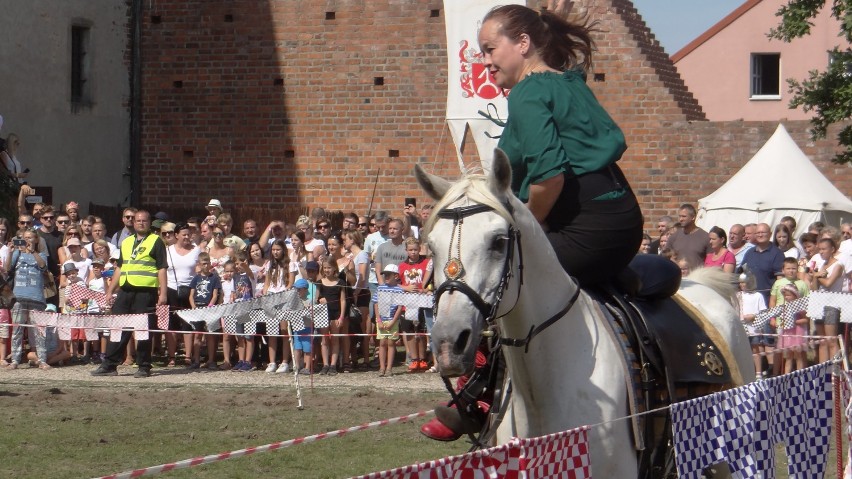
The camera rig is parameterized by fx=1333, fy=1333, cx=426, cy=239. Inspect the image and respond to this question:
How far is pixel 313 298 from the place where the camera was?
1566 cm

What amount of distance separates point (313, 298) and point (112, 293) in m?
3.09

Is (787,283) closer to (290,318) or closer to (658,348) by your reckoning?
(290,318)

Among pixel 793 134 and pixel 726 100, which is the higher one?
pixel 726 100

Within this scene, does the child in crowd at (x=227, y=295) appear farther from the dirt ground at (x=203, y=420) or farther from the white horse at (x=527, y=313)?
the white horse at (x=527, y=313)

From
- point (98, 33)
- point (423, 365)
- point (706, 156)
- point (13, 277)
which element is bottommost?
point (423, 365)

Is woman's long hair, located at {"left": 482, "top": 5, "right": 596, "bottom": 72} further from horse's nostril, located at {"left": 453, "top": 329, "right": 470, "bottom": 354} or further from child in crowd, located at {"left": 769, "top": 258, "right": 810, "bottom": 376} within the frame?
child in crowd, located at {"left": 769, "top": 258, "right": 810, "bottom": 376}

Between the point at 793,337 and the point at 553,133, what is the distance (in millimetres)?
9354

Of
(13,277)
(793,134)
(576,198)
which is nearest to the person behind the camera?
(576,198)

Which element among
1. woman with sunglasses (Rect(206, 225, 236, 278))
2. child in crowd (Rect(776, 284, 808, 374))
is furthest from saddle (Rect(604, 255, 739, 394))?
woman with sunglasses (Rect(206, 225, 236, 278))

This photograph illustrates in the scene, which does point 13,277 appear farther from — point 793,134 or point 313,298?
point 793,134

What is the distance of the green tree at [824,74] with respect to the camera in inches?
704

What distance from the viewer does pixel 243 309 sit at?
15750 mm

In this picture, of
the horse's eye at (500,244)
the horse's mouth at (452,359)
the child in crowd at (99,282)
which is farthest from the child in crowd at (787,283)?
the horse's mouth at (452,359)

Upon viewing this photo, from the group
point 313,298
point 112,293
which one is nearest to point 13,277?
point 112,293
